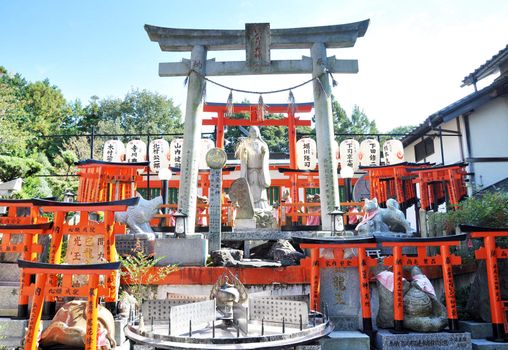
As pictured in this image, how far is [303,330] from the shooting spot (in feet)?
16.0

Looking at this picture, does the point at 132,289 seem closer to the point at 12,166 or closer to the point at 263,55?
the point at 263,55

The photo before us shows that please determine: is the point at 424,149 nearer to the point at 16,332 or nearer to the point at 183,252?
the point at 183,252

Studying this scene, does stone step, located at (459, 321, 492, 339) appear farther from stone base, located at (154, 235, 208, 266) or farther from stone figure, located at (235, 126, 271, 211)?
stone figure, located at (235, 126, 271, 211)

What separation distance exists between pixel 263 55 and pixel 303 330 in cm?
892

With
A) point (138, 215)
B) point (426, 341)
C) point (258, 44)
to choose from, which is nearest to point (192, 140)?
point (138, 215)

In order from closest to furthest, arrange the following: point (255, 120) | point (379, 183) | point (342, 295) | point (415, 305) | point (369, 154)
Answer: point (415, 305)
point (342, 295)
point (379, 183)
point (369, 154)
point (255, 120)

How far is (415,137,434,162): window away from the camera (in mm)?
19234

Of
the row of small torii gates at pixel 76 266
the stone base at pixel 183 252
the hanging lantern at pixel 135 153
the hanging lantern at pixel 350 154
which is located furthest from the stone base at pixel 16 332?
the hanging lantern at pixel 350 154

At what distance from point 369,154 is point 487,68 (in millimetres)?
5803

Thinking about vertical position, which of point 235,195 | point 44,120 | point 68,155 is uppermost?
point 44,120

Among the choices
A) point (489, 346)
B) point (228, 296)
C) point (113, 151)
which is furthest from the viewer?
point (113, 151)

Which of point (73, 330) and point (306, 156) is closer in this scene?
point (73, 330)

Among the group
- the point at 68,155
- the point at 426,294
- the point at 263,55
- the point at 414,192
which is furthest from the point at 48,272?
the point at 68,155

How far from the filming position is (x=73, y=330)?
5871 mm
